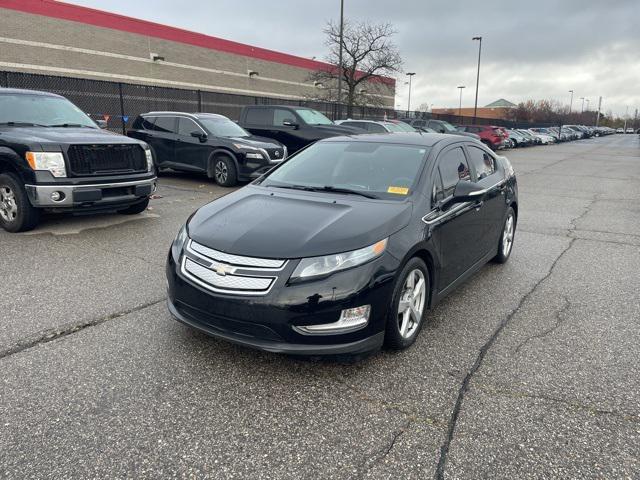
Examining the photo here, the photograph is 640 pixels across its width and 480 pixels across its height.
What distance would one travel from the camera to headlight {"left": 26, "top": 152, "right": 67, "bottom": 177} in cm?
628

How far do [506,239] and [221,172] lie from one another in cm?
745

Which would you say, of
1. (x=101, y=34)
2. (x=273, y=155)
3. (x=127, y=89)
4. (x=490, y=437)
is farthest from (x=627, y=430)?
(x=101, y=34)

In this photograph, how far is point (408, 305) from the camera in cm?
351

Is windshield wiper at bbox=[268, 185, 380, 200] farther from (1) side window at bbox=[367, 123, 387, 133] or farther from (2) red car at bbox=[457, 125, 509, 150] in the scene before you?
(2) red car at bbox=[457, 125, 509, 150]

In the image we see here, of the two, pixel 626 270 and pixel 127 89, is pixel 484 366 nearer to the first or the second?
pixel 626 270

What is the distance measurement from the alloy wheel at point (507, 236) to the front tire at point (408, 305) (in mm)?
2382

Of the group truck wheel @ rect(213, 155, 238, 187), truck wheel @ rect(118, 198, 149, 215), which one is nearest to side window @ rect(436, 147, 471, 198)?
truck wheel @ rect(118, 198, 149, 215)

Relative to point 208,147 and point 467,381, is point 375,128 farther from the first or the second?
point 467,381

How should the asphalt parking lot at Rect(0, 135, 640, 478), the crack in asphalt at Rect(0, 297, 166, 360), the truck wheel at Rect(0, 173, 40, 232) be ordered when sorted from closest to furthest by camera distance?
the asphalt parking lot at Rect(0, 135, 640, 478) → the crack in asphalt at Rect(0, 297, 166, 360) → the truck wheel at Rect(0, 173, 40, 232)

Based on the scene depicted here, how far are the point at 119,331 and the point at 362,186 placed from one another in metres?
2.23

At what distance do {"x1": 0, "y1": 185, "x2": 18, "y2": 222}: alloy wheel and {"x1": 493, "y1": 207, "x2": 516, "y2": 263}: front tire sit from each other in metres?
6.12

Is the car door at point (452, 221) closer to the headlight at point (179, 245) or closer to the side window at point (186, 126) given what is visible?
the headlight at point (179, 245)

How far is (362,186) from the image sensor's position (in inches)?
163

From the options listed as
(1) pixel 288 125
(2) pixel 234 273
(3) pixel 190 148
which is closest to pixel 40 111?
(3) pixel 190 148
